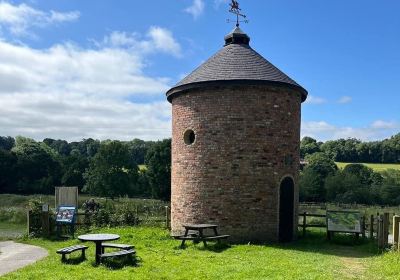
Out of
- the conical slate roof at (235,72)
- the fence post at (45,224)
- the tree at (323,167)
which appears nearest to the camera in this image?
the conical slate roof at (235,72)

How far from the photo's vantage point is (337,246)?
49.8ft

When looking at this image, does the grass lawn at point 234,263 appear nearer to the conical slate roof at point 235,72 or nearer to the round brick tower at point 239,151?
the round brick tower at point 239,151

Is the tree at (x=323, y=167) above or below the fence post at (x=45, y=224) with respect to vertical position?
above

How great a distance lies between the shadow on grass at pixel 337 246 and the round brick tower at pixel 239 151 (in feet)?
2.36

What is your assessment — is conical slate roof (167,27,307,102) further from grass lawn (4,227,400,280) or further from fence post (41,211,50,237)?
fence post (41,211,50,237)

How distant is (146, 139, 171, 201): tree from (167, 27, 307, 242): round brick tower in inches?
1287

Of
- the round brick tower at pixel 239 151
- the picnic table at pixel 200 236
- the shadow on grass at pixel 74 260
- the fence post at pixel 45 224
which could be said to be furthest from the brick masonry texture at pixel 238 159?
the fence post at pixel 45 224

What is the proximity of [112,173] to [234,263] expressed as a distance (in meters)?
44.5

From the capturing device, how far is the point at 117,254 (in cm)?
1100

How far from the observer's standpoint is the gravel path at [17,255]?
11680 mm

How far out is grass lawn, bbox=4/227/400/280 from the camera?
9.94 meters

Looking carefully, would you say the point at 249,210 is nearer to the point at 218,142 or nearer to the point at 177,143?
the point at 218,142

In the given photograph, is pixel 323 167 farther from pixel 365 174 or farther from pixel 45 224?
pixel 45 224

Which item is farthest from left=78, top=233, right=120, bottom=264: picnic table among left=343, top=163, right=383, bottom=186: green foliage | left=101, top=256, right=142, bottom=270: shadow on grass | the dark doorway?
left=343, top=163, right=383, bottom=186: green foliage
